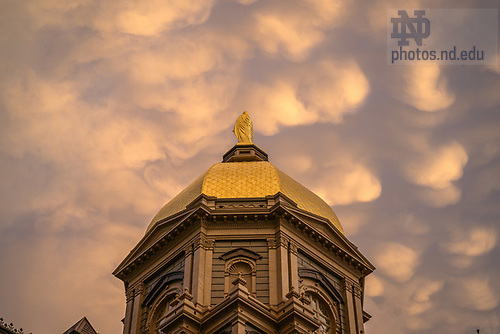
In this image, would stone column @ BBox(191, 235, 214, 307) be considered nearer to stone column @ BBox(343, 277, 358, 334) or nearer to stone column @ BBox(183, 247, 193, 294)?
stone column @ BBox(183, 247, 193, 294)

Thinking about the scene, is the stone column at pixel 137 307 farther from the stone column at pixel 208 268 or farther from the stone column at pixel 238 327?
the stone column at pixel 238 327

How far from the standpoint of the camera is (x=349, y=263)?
198 feet

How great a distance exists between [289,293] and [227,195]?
31.4 feet

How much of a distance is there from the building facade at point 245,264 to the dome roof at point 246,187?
72 millimetres

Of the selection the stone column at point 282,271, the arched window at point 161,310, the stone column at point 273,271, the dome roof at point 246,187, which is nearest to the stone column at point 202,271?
the arched window at point 161,310

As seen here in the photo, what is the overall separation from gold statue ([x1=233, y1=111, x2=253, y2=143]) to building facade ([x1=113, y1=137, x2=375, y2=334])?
349 inches

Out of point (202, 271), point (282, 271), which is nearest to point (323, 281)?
point (282, 271)

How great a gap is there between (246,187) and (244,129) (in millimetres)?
13004

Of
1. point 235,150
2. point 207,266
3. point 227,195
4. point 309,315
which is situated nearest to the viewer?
point 309,315

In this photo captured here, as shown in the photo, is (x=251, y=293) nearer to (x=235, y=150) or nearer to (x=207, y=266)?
(x=207, y=266)

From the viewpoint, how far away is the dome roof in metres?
60.3

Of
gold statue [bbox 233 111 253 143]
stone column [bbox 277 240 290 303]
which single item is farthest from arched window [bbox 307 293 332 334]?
gold statue [bbox 233 111 253 143]

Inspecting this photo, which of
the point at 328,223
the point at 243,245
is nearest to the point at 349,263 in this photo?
the point at 328,223

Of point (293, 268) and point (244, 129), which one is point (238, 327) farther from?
point (244, 129)
